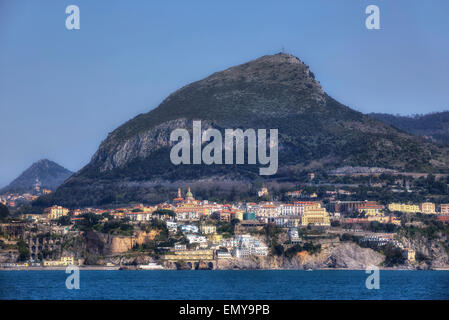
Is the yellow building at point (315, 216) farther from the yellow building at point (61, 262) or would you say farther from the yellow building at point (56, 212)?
the yellow building at point (56, 212)

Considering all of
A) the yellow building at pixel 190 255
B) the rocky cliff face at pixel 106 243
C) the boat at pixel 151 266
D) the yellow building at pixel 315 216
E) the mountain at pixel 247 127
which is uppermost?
the mountain at pixel 247 127

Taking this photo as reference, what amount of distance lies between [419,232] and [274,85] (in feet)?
188

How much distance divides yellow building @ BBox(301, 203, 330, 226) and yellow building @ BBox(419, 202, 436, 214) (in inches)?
500

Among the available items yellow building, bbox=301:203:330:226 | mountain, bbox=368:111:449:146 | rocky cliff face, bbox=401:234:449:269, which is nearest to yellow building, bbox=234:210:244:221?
yellow building, bbox=301:203:330:226

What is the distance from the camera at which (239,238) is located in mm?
94688

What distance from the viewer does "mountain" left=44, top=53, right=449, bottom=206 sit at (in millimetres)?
131625

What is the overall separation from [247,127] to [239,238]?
4411 centimetres

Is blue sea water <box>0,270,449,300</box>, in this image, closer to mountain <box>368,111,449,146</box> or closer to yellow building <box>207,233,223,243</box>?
yellow building <box>207,233,223,243</box>

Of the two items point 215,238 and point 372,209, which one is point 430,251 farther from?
point 215,238

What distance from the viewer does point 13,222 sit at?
103 meters

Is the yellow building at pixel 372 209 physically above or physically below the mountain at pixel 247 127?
below

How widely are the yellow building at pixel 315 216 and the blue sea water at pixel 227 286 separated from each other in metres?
20.9

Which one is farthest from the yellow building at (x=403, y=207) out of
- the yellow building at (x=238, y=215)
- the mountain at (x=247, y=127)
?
the yellow building at (x=238, y=215)

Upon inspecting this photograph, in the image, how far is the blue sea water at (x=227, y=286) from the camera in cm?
5344
